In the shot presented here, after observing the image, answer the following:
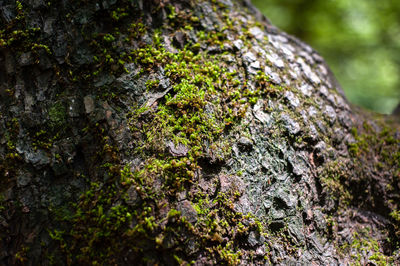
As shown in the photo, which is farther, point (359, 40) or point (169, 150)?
point (359, 40)

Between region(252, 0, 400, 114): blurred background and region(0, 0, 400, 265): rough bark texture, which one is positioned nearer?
region(0, 0, 400, 265): rough bark texture

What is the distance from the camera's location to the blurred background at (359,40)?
4.50 m

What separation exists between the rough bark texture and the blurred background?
10.2 ft

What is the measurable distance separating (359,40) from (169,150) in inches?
175

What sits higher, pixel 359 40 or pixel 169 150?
pixel 359 40

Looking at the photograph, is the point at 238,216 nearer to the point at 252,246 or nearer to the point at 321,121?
the point at 252,246

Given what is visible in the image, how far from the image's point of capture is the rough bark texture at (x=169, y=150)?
1459 mm

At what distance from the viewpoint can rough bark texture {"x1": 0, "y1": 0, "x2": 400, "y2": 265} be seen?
57.4 inches

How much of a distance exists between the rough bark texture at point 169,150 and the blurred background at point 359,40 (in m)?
3.10

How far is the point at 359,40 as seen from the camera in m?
4.61

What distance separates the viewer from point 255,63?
2.09m

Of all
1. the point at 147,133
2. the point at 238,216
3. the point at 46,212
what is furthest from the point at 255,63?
the point at 46,212

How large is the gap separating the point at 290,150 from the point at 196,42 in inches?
41.0

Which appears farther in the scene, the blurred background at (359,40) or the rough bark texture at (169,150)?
the blurred background at (359,40)
